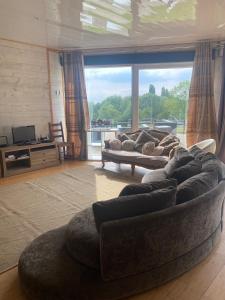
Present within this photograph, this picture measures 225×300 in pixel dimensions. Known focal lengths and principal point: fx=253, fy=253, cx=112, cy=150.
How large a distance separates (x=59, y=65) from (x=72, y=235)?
500cm

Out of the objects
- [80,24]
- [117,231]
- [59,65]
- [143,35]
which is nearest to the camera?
[117,231]

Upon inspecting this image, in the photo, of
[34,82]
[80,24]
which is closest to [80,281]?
[80,24]

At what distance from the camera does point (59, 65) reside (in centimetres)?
605

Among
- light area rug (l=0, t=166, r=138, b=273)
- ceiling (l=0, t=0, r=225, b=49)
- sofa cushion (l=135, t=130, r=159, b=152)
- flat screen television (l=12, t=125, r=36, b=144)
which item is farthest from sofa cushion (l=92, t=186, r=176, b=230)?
flat screen television (l=12, t=125, r=36, b=144)

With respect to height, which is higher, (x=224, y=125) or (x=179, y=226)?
(x=224, y=125)

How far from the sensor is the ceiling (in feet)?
10.2

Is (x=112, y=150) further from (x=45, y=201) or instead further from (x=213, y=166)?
(x=213, y=166)

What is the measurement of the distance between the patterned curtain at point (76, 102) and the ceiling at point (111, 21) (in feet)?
1.67

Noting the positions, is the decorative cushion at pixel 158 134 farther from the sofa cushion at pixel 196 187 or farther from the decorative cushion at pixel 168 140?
the sofa cushion at pixel 196 187

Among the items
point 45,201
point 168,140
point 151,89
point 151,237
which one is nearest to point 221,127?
point 168,140

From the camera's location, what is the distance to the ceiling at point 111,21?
3.10 metres

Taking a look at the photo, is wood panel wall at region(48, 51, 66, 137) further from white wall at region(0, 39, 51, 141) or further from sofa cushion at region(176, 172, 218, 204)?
sofa cushion at region(176, 172, 218, 204)

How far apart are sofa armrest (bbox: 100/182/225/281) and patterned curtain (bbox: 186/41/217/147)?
10.9 feet

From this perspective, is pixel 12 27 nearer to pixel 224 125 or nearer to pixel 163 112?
pixel 163 112
